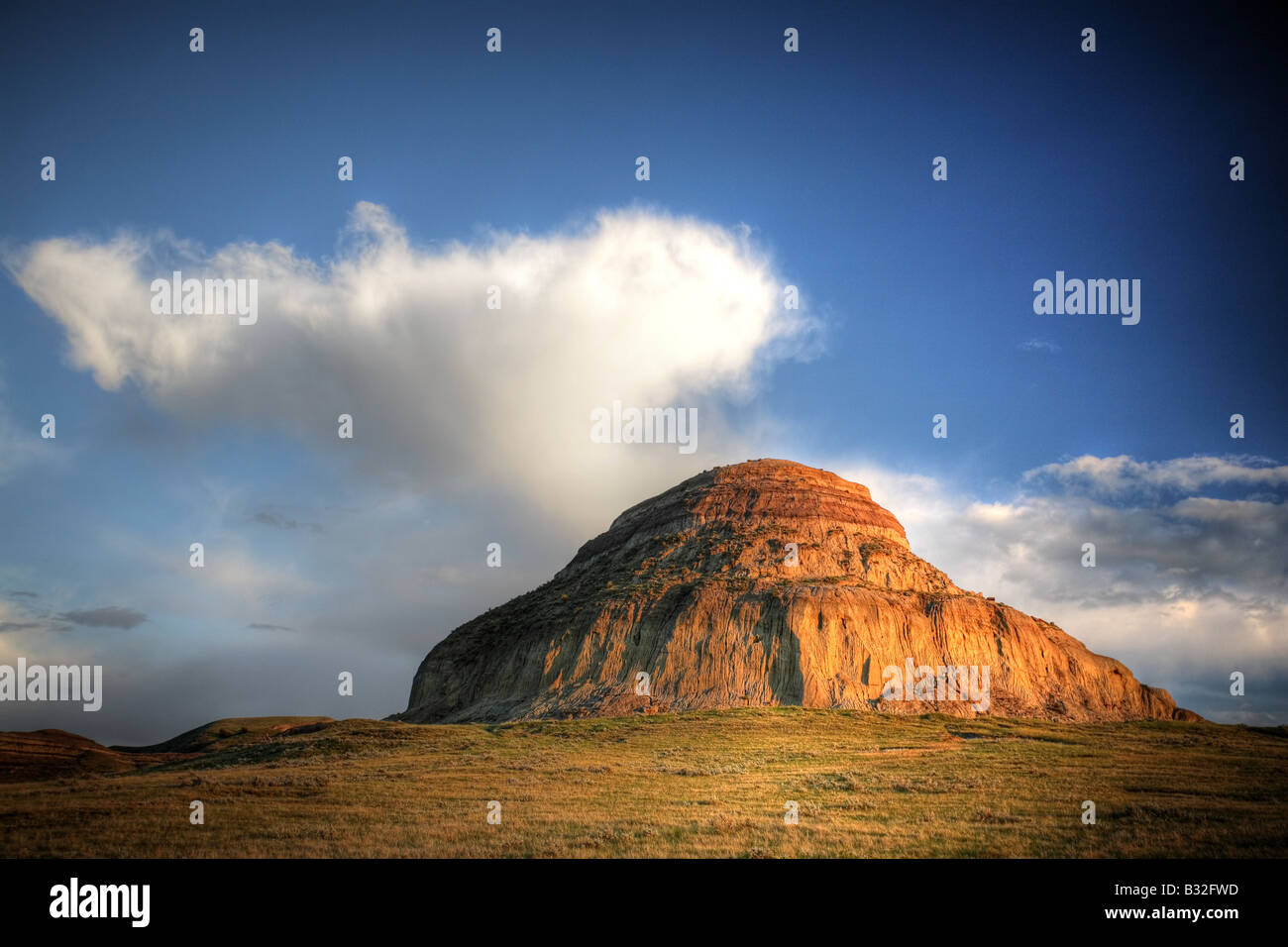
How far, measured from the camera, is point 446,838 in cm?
1973

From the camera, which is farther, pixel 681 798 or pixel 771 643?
pixel 771 643

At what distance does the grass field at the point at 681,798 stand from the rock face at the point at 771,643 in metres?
15.7

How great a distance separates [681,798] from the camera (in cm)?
2694

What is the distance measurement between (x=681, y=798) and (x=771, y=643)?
4292 cm

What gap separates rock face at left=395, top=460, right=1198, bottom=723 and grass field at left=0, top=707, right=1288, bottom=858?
15.7 metres

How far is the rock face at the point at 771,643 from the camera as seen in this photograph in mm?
66625

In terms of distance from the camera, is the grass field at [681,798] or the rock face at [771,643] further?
the rock face at [771,643]

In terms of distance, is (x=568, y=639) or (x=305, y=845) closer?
(x=305, y=845)

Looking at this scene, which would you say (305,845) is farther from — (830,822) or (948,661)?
(948,661)

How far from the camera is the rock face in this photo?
66.6m

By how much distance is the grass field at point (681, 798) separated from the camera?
1881 centimetres
